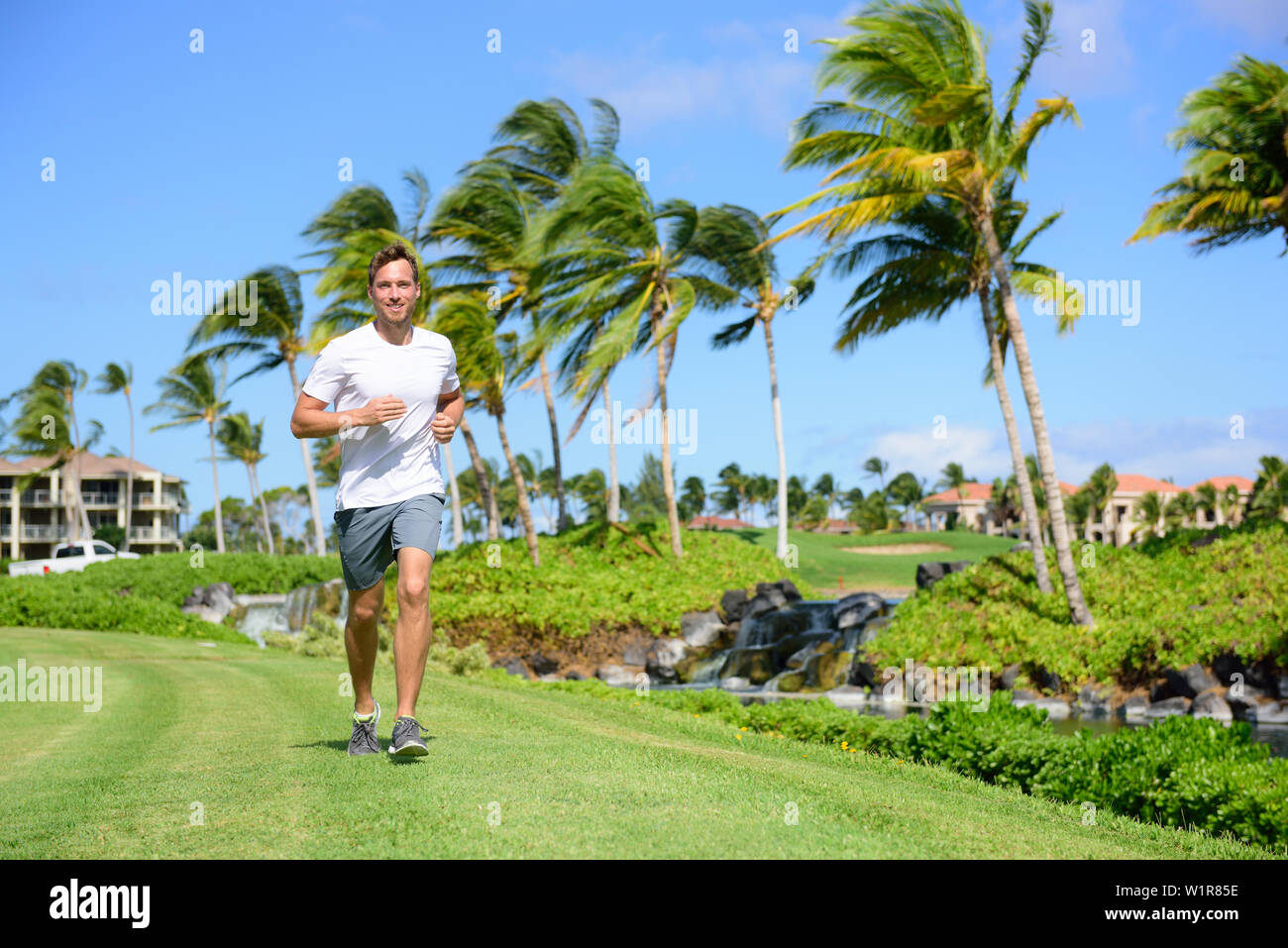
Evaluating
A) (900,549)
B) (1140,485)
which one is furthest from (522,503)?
(1140,485)

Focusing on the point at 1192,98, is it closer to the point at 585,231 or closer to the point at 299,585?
the point at 585,231

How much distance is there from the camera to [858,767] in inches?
270

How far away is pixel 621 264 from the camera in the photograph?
26859mm

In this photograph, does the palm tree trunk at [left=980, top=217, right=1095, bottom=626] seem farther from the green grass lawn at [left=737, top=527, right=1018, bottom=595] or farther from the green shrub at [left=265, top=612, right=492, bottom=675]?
the green grass lawn at [left=737, top=527, right=1018, bottom=595]

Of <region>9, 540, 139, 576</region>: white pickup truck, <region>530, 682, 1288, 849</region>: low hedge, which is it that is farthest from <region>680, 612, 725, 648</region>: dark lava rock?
<region>9, 540, 139, 576</region>: white pickup truck

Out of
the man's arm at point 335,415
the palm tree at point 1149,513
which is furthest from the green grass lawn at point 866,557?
the man's arm at point 335,415

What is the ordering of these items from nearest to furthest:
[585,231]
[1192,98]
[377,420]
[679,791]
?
[679,791], [377,420], [1192,98], [585,231]

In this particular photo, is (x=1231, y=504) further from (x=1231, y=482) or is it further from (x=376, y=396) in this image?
(x=376, y=396)

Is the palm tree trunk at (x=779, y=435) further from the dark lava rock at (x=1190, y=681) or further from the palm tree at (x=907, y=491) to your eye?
the palm tree at (x=907, y=491)

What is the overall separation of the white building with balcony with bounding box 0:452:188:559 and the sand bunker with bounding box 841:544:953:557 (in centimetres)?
5211

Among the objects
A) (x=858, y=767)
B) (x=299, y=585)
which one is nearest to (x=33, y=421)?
(x=299, y=585)

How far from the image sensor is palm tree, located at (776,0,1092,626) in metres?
17.1

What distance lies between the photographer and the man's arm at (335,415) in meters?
4.63
